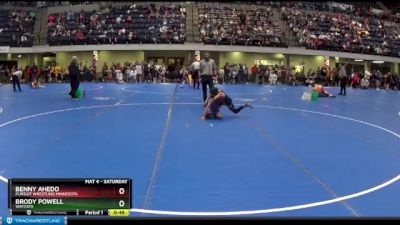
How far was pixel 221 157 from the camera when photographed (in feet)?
23.6

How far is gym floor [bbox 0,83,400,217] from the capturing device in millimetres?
4914

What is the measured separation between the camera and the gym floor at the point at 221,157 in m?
4.91

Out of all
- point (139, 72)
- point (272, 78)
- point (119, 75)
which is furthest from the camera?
point (272, 78)

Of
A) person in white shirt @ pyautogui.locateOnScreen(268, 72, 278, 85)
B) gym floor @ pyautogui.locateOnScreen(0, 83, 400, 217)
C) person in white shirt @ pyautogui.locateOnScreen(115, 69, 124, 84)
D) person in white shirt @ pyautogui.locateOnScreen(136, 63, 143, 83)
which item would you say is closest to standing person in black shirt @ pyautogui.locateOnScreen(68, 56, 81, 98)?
gym floor @ pyautogui.locateOnScreen(0, 83, 400, 217)

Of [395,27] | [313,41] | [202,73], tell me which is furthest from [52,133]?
[395,27]

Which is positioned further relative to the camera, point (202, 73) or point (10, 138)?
point (202, 73)

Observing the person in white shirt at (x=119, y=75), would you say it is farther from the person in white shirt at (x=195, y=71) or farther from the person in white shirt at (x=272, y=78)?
the person in white shirt at (x=272, y=78)

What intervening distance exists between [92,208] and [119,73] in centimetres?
2799

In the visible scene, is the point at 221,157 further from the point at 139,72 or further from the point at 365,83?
the point at 365,83

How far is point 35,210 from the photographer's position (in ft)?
8.71

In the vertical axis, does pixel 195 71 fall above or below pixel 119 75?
above

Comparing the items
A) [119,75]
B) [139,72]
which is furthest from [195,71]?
[119,75]

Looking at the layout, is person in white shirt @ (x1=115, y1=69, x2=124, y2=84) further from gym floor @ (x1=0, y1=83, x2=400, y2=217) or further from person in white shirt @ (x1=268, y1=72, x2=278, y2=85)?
gym floor @ (x1=0, y1=83, x2=400, y2=217)

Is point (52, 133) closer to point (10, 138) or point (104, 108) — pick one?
point (10, 138)
